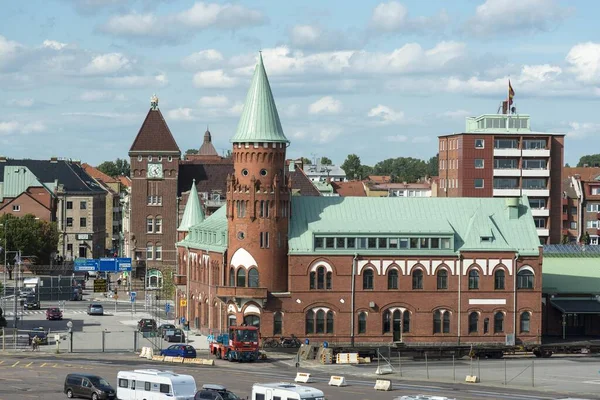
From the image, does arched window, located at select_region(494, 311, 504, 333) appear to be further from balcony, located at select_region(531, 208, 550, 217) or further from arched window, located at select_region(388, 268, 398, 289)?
balcony, located at select_region(531, 208, 550, 217)

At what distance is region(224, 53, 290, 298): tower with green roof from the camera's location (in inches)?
4707

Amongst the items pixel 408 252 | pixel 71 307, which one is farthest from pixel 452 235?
pixel 71 307

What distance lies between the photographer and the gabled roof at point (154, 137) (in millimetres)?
193750

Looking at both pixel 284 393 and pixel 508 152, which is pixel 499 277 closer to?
pixel 284 393

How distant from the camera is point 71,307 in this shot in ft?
537

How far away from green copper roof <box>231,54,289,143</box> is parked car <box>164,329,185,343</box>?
59.5ft

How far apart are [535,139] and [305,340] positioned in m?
68.2

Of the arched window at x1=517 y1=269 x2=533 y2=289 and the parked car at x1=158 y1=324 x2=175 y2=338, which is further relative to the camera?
the parked car at x1=158 y1=324 x2=175 y2=338

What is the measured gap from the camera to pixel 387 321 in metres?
Answer: 122

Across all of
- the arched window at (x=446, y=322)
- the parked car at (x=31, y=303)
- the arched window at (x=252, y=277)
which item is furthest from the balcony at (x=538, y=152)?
the arched window at (x=252, y=277)

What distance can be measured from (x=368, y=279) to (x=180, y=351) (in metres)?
20.0

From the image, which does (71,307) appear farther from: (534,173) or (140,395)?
(140,395)

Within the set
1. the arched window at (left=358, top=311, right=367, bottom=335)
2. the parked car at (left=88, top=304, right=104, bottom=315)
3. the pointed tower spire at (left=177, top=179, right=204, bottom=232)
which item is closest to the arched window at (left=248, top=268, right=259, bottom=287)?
the arched window at (left=358, top=311, right=367, bottom=335)

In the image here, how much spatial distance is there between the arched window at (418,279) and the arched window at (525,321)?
962 cm
